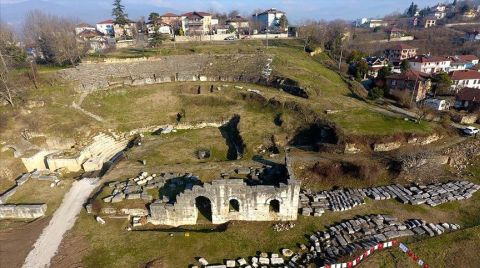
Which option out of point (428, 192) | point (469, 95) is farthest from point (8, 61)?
point (469, 95)

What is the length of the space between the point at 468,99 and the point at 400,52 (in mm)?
37038

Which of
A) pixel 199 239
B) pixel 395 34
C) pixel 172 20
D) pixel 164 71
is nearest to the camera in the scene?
pixel 199 239

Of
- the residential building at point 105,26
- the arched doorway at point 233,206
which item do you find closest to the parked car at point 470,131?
the arched doorway at point 233,206

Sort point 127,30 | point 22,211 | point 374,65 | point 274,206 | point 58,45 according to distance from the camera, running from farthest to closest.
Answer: point 127,30, point 374,65, point 58,45, point 22,211, point 274,206

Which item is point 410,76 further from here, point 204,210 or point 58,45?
point 58,45

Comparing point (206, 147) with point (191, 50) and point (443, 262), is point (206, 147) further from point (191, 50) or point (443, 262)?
point (191, 50)

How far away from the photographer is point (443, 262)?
2050 cm

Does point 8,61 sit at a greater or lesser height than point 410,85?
greater

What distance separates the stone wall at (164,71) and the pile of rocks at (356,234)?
33012 millimetres

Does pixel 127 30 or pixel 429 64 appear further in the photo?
pixel 127 30

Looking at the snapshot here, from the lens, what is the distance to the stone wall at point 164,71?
166ft

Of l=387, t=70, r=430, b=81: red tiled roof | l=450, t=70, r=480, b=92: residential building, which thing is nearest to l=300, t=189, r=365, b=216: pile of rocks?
l=387, t=70, r=430, b=81: red tiled roof

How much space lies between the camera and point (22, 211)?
25406mm

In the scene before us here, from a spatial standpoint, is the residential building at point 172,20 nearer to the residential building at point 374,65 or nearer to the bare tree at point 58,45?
the bare tree at point 58,45
